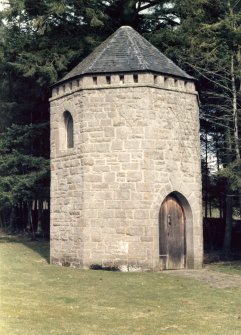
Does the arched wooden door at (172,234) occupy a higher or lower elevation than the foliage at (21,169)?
lower

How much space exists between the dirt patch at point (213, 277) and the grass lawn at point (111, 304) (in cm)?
41

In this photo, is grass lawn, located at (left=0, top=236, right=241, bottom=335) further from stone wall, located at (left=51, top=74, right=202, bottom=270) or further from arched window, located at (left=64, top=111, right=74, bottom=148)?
arched window, located at (left=64, top=111, right=74, bottom=148)

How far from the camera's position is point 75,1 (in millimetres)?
18891

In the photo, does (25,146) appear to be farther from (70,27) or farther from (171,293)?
(171,293)

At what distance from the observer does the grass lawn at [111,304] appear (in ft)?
21.5

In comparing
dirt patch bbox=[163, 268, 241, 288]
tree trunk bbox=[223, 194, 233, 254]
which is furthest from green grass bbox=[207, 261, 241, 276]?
tree trunk bbox=[223, 194, 233, 254]

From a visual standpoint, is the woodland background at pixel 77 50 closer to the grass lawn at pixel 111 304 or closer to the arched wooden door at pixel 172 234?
the arched wooden door at pixel 172 234

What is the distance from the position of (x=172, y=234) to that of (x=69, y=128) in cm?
433

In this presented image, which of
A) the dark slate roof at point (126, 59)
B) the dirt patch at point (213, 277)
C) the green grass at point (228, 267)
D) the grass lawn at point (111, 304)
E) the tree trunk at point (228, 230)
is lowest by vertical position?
the green grass at point (228, 267)

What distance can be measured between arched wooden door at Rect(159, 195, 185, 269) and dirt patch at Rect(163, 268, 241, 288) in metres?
0.52

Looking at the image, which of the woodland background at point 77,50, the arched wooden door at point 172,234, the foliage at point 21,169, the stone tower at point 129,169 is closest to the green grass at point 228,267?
the stone tower at point 129,169

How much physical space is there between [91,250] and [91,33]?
34.8ft

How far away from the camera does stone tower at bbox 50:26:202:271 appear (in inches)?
494

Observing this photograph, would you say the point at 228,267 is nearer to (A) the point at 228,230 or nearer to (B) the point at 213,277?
(B) the point at 213,277
